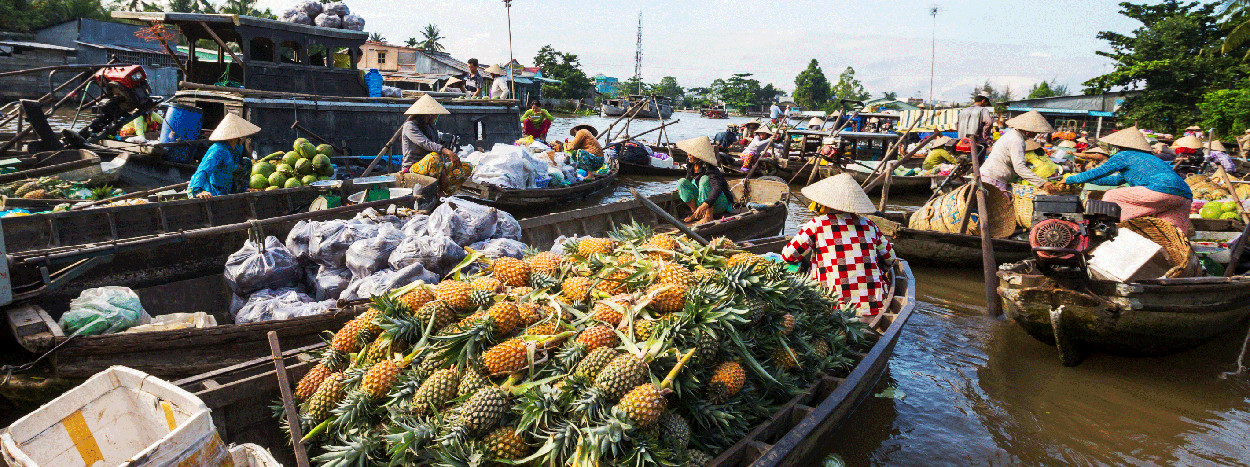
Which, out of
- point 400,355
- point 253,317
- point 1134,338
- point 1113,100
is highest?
point 1113,100

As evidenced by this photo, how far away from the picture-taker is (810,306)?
3.99 metres

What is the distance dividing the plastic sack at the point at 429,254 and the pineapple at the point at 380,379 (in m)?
2.23

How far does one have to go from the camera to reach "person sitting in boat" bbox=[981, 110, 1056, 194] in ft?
29.7

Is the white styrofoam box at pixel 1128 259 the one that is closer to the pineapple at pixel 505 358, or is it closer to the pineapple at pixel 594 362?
the pineapple at pixel 594 362

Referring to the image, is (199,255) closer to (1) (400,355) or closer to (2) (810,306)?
(1) (400,355)

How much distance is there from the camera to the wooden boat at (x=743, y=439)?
313 centimetres

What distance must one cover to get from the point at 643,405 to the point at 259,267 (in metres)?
3.91

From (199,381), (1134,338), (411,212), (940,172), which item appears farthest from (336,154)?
(940,172)

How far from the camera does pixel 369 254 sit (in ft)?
17.5

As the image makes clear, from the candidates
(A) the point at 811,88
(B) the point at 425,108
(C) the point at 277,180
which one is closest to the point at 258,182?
(C) the point at 277,180

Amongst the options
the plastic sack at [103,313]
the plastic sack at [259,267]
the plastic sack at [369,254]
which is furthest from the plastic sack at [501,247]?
the plastic sack at [103,313]

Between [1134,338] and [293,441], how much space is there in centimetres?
688

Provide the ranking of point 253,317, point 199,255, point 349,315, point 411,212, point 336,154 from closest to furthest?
1. point 349,315
2. point 253,317
3. point 199,255
4. point 411,212
5. point 336,154

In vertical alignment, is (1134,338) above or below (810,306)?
below
